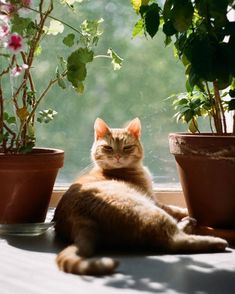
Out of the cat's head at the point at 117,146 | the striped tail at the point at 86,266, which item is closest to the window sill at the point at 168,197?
the cat's head at the point at 117,146

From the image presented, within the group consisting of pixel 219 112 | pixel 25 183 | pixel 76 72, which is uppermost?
pixel 76 72

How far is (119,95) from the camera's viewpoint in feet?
6.63

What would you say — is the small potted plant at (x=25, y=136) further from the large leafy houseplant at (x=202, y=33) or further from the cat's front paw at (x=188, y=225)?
the cat's front paw at (x=188, y=225)

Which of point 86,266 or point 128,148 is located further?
point 128,148

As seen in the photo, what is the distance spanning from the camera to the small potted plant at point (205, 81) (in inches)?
54.5

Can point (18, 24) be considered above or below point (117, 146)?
above

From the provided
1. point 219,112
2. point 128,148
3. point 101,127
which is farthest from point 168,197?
point 219,112

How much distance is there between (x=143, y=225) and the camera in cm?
130

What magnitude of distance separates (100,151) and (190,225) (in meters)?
0.50

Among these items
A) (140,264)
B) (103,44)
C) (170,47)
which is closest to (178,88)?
(170,47)

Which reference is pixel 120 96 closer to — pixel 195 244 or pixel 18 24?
pixel 18 24

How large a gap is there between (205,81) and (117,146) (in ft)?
1.62

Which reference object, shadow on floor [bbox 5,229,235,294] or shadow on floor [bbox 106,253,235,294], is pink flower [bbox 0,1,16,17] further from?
shadow on floor [bbox 106,253,235,294]

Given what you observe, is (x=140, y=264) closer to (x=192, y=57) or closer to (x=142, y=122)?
(x=192, y=57)
